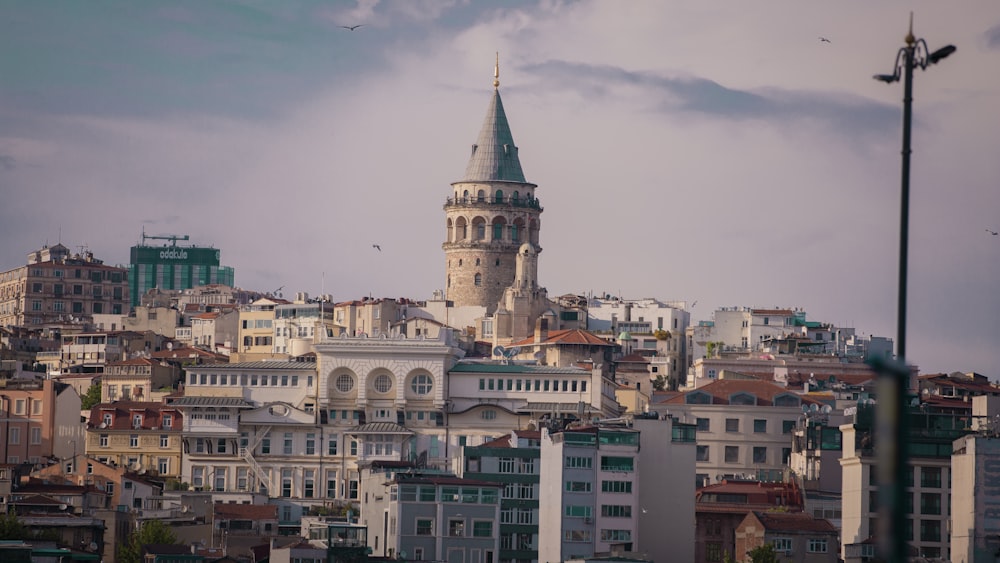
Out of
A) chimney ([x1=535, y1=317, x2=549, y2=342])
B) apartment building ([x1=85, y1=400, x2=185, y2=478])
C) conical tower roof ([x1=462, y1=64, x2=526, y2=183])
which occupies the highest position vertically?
conical tower roof ([x1=462, y1=64, x2=526, y2=183])

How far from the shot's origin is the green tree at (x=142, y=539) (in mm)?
88844

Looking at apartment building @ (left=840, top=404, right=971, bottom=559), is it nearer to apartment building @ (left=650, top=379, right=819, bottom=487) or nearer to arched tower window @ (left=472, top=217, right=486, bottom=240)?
apartment building @ (left=650, top=379, right=819, bottom=487)

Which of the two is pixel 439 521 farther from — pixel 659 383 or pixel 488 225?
pixel 488 225

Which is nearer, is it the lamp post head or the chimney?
the lamp post head

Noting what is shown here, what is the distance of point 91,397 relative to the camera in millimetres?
147875

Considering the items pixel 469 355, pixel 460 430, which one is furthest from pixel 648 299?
pixel 460 430

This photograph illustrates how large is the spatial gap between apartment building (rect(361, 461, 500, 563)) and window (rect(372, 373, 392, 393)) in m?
35.3

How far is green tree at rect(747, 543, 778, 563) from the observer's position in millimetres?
84375

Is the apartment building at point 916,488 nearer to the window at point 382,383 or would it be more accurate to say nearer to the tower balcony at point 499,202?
the window at point 382,383

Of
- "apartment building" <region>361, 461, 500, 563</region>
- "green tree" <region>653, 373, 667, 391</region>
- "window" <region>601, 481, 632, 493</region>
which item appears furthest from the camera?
"green tree" <region>653, 373, 667, 391</region>

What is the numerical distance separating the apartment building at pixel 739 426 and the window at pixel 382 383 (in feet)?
49.7

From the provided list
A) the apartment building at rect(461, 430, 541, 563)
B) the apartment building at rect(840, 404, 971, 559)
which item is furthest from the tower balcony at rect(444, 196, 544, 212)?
the apartment building at rect(840, 404, 971, 559)

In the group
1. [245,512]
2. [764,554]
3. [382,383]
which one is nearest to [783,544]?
[764,554]

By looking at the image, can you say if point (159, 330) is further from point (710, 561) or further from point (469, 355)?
point (710, 561)
